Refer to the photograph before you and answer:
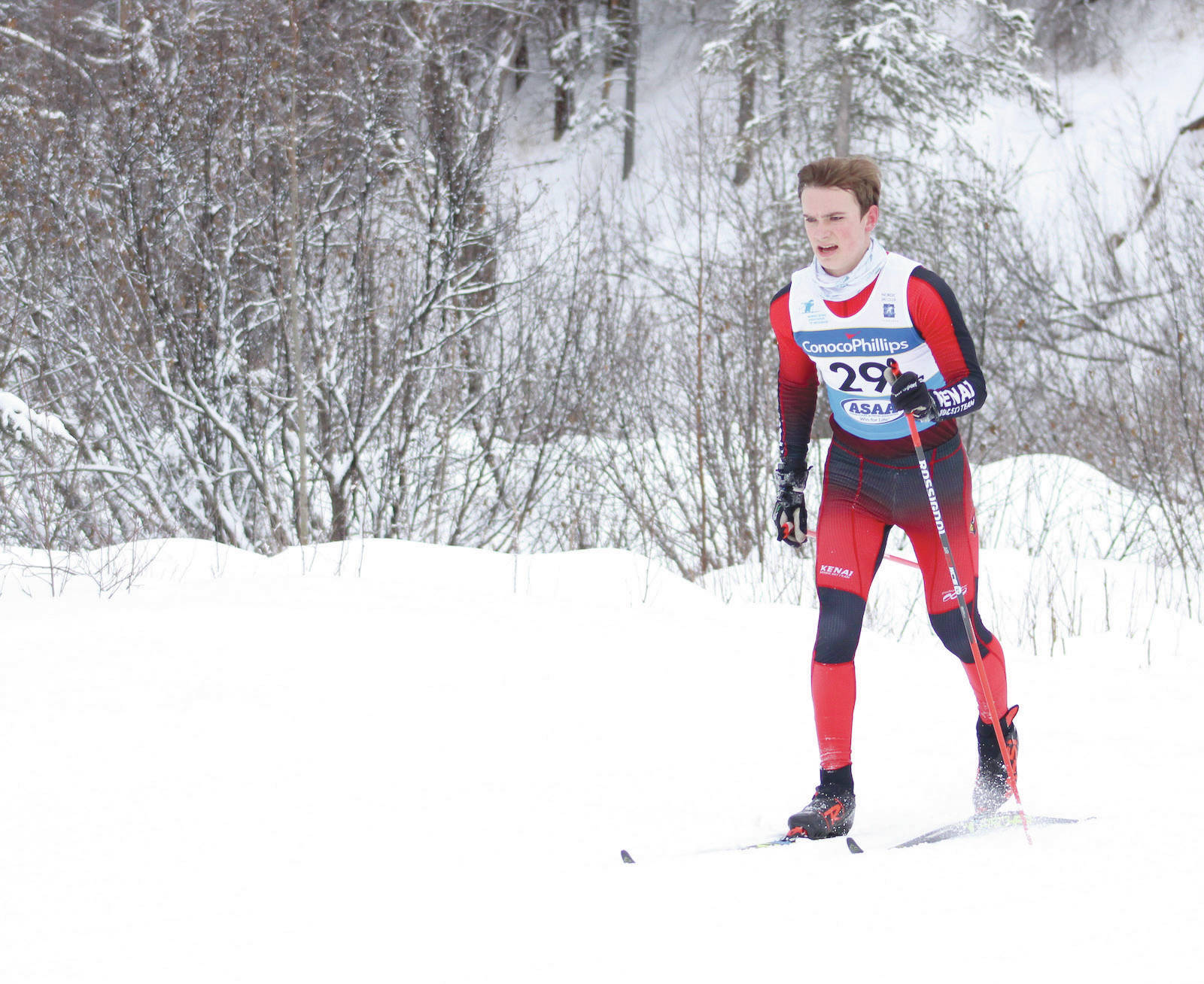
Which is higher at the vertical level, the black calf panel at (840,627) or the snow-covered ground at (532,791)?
the black calf panel at (840,627)

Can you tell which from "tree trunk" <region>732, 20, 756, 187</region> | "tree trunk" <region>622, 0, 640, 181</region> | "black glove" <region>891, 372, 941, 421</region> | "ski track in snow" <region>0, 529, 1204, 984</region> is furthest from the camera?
"tree trunk" <region>622, 0, 640, 181</region>

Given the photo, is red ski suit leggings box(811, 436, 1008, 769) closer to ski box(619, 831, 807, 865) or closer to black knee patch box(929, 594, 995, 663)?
black knee patch box(929, 594, 995, 663)

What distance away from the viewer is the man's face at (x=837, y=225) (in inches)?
123

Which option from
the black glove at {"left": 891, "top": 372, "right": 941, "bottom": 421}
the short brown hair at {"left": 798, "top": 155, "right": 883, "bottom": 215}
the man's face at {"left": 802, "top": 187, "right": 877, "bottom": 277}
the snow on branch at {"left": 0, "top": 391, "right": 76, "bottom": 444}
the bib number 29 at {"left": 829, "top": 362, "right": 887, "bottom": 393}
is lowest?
the black glove at {"left": 891, "top": 372, "right": 941, "bottom": 421}

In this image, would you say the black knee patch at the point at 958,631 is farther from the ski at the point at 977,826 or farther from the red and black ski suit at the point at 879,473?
the ski at the point at 977,826

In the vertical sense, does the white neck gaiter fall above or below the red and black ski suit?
above

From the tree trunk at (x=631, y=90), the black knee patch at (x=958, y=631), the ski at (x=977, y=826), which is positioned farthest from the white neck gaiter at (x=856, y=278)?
the tree trunk at (x=631, y=90)

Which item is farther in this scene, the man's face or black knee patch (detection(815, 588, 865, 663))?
black knee patch (detection(815, 588, 865, 663))

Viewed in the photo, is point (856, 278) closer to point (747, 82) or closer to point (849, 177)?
point (849, 177)

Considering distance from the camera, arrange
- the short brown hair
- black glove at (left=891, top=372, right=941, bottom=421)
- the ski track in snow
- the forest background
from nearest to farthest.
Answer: the ski track in snow, black glove at (left=891, top=372, right=941, bottom=421), the short brown hair, the forest background

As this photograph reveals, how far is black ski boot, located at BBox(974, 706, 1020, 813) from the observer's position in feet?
10.9

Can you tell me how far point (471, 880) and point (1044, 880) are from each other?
1.60 m

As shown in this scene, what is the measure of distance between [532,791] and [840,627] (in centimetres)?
135

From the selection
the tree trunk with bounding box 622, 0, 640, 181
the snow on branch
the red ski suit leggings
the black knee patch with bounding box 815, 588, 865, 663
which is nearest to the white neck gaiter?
the red ski suit leggings
